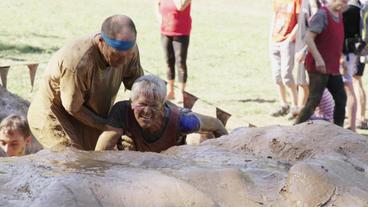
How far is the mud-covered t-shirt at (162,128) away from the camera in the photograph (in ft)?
16.1

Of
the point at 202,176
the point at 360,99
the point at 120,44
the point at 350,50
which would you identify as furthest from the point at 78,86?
the point at 360,99

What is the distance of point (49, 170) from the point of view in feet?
10.6

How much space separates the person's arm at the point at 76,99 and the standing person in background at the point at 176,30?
5.09m

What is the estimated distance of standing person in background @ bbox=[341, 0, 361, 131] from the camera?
364 inches

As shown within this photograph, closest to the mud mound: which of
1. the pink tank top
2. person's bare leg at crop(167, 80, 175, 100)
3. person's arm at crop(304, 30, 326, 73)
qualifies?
person's arm at crop(304, 30, 326, 73)

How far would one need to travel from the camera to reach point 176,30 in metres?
10.4

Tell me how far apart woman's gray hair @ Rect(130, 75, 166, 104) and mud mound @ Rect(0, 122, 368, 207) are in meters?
0.72

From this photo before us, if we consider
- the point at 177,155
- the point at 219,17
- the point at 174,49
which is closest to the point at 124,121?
the point at 177,155

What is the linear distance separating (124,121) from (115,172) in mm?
1694

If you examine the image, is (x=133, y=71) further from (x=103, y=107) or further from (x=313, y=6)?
(x=313, y=6)

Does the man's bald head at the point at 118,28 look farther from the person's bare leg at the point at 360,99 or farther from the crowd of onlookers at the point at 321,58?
the person's bare leg at the point at 360,99

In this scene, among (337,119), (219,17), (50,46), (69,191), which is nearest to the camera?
(69,191)

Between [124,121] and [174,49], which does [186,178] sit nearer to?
[124,121]

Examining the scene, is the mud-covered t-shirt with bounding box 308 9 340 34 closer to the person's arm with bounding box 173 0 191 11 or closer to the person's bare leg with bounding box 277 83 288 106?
the person's bare leg with bounding box 277 83 288 106
